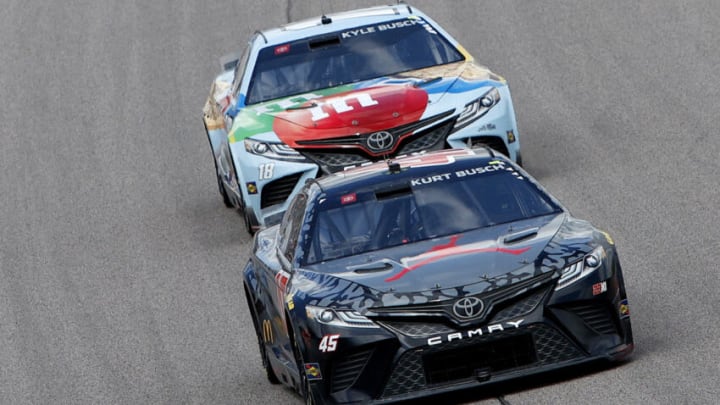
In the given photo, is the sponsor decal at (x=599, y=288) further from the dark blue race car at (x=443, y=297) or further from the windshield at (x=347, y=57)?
the windshield at (x=347, y=57)

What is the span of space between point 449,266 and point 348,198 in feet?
4.27

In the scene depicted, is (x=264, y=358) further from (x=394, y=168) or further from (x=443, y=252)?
(x=443, y=252)

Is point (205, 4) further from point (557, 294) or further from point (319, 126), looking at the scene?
point (557, 294)

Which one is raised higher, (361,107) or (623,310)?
(623,310)

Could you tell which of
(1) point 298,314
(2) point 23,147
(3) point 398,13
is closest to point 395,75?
(3) point 398,13

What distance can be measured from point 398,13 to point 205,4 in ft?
36.9

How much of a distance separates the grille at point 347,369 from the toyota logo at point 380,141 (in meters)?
5.61

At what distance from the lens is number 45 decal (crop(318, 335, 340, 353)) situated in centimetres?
879

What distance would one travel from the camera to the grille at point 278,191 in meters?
14.8

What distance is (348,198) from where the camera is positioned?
1014 cm

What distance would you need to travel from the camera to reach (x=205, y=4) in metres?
27.2

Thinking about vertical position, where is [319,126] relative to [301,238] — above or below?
below

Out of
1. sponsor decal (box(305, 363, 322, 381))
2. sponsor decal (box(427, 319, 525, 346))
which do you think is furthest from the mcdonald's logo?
sponsor decal (box(427, 319, 525, 346))

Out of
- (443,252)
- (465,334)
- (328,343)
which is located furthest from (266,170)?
(465,334)
